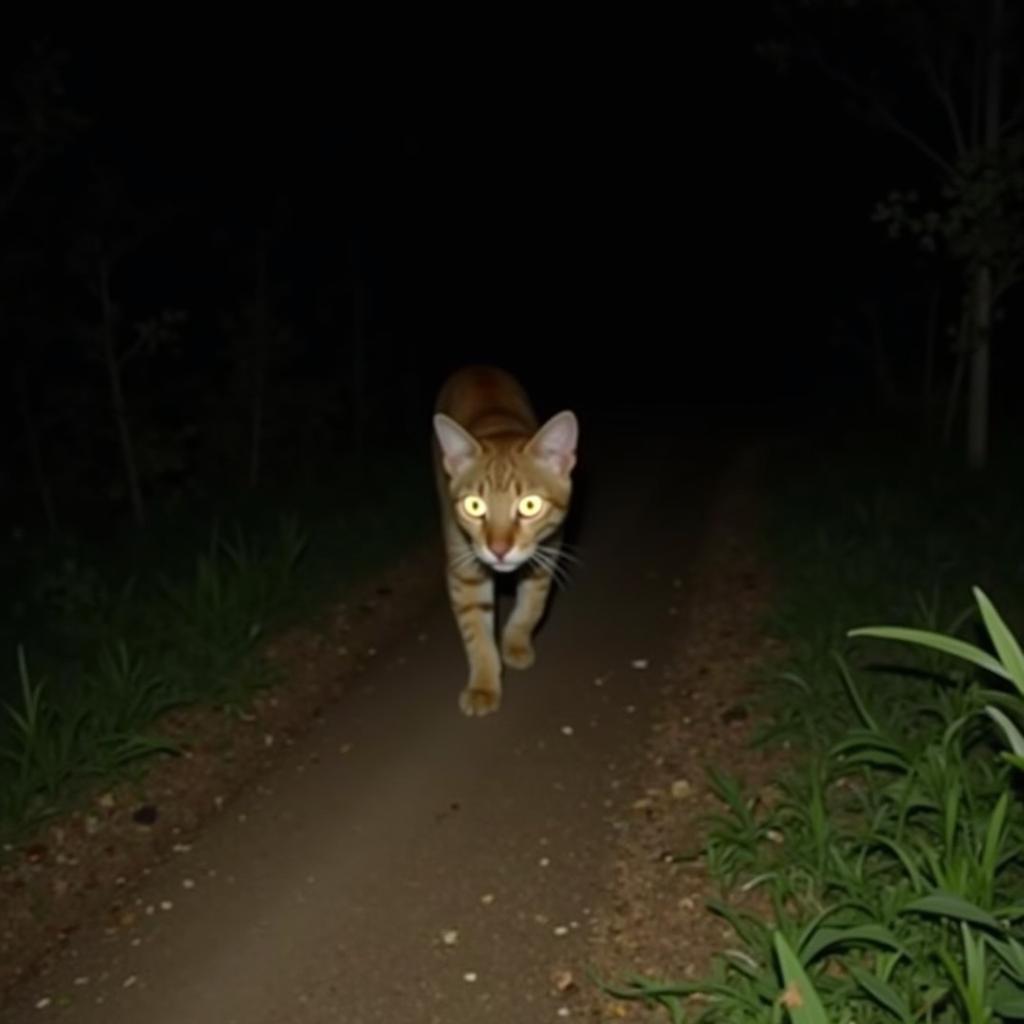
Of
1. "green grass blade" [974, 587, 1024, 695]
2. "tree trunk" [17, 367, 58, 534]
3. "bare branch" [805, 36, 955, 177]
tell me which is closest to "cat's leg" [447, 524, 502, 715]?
"green grass blade" [974, 587, 1024, 695]

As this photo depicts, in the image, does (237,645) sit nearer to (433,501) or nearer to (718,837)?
(718,837)

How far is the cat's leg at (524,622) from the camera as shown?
536 cm

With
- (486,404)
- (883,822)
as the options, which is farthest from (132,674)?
(883,822)

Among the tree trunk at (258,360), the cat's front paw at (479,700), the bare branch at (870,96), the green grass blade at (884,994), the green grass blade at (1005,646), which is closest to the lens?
the green grass blade at (1005,646)

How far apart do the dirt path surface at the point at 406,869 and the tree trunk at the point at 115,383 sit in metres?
3.08

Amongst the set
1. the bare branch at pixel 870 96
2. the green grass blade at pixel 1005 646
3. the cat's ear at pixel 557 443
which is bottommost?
the cat's ear at pixel 557 443

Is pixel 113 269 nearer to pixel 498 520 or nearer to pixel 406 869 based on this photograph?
pixel 498 520

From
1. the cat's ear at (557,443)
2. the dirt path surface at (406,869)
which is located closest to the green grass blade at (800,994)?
the dirt path surface at (406,869)

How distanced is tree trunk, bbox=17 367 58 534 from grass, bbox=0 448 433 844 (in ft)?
5.60

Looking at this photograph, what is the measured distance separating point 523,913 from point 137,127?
7716mm

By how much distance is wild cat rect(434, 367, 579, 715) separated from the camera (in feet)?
15.4

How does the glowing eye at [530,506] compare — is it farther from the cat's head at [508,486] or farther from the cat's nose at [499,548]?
the cat's nose at [499,548]

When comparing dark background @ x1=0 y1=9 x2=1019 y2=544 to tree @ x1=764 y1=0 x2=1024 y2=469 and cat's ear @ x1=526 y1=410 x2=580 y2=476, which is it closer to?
tree @ x1=764 y1=0 x2=1024 y2=469

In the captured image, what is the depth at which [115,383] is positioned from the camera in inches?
307
